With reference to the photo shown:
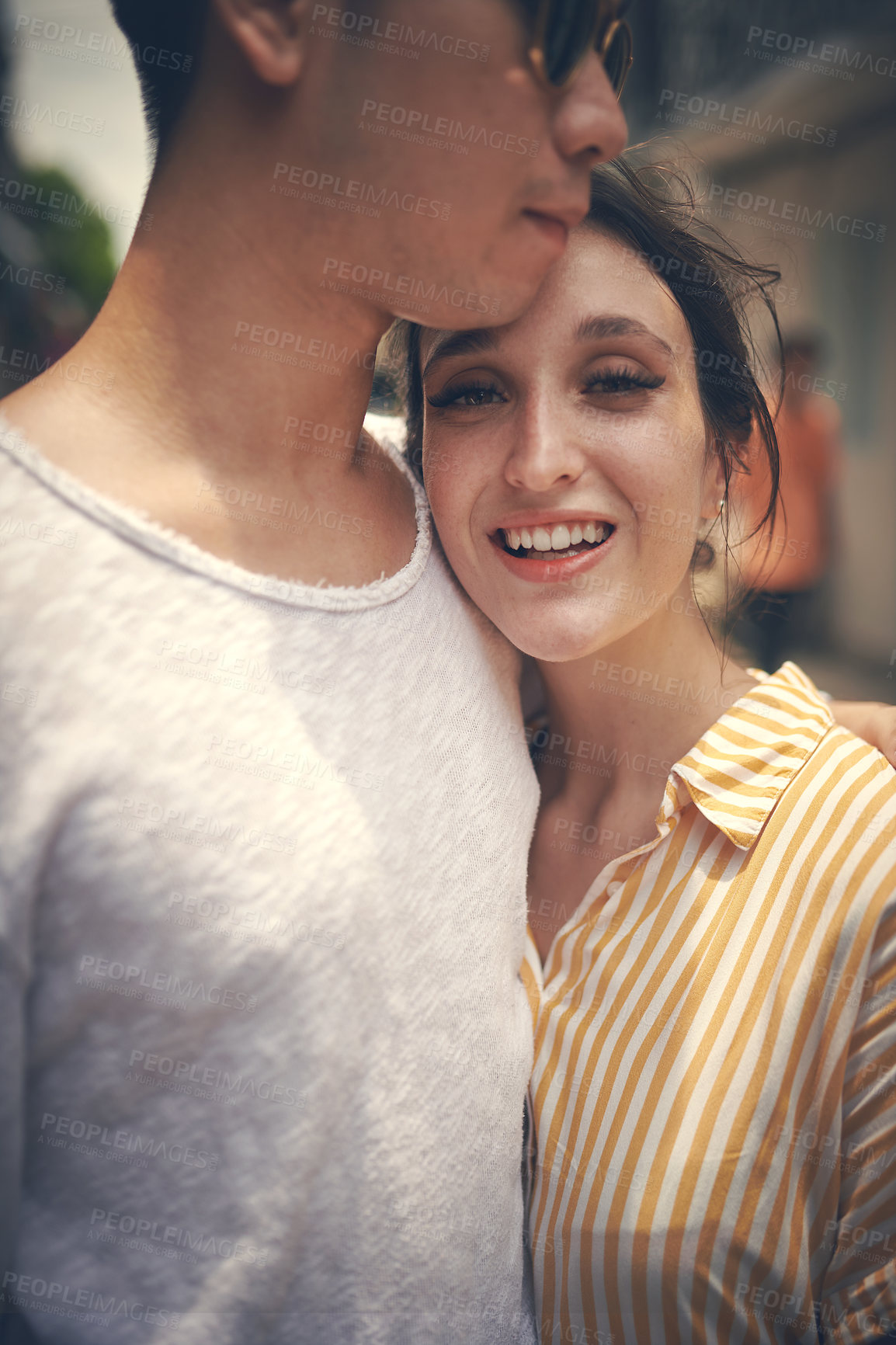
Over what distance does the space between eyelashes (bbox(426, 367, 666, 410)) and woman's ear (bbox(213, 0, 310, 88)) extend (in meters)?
0.48

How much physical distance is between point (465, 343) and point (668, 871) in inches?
34.9

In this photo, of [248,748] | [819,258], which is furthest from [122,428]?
[819,258]

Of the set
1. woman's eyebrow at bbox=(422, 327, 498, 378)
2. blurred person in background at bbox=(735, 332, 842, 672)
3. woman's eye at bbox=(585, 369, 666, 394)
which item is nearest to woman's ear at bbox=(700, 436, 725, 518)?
woman's eye at bbox=(585, 369, 666, 394)

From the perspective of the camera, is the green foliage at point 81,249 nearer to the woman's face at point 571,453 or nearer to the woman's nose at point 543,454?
the woman's face at point 571,453

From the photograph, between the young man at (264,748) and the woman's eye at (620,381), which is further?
the woman's eye at (620,381)

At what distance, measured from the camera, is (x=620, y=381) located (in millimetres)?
1291

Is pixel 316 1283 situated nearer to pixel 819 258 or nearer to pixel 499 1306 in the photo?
pixel 499 1306

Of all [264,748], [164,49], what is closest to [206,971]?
[264,748]

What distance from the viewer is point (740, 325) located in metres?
1.58

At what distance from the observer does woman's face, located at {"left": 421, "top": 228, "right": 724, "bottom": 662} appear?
123 cm

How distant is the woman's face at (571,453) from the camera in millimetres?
1231

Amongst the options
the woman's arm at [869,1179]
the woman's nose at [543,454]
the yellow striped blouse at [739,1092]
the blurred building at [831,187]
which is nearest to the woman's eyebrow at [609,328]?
the woman's nose at [543,454]

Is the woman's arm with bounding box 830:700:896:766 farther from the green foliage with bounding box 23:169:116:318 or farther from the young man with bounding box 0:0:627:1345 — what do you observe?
the green foliage with bounding box 23:169:116:318

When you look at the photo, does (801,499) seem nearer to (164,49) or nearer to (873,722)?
(873,722)
